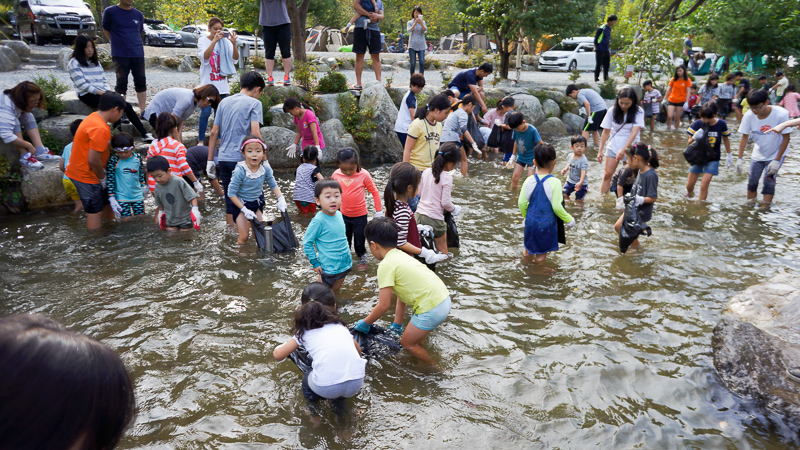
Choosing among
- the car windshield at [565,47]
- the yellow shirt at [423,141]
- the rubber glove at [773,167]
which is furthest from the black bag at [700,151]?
the car windshield at [565,47]

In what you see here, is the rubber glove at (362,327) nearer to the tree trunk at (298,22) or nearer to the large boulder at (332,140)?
the large boulder at (332,140)

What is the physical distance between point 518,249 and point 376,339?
3.01 m

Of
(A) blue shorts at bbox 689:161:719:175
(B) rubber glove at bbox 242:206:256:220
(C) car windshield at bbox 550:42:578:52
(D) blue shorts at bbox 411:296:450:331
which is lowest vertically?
(D) blue shorts at bbox 411:296:450:331

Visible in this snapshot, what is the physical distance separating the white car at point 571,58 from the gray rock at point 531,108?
13.0 m

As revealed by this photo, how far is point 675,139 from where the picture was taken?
14.3 meters

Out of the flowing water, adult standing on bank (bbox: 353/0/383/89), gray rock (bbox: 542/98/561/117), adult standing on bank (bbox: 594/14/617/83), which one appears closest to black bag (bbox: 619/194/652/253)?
the flowing water

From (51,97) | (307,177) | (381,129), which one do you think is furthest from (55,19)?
(307,177)

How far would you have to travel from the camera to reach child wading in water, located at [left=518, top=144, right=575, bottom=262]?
5.40 metres

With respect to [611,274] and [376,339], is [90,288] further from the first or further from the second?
[611,274]

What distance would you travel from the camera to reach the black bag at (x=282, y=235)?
238 inches

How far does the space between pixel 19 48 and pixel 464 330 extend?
1631 cm

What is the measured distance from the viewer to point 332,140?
10.4m

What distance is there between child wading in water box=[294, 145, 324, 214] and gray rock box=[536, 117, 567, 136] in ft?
30.2

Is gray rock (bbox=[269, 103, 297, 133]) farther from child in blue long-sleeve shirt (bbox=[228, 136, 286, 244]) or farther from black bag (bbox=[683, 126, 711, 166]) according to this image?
black bag (bbox=[683, 126, 711, 166])
